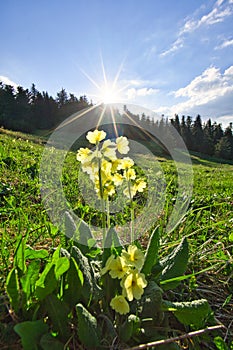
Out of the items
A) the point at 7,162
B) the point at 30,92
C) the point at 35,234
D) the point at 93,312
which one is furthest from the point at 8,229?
the point at 30,92

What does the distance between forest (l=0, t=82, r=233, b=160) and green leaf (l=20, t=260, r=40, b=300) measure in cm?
2715

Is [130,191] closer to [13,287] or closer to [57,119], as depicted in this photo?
[13,287]

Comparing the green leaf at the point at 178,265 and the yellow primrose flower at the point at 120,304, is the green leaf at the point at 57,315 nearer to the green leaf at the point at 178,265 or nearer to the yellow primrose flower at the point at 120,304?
the yellow primrose flower at the point at 120,304

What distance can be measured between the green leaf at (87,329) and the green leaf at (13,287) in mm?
208

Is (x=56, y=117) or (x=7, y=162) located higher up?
(x=56, y=117)

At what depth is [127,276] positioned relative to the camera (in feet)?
3.30

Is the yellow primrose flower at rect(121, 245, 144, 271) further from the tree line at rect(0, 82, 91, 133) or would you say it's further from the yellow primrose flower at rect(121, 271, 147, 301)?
the tree line at rect(0, 82, 91, 133)

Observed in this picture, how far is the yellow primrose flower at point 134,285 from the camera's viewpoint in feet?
3.22

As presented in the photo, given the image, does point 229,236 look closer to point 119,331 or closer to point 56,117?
point 119,331

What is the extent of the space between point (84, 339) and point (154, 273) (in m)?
0.49

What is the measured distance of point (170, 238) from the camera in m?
1.96

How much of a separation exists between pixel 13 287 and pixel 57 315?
18 cm

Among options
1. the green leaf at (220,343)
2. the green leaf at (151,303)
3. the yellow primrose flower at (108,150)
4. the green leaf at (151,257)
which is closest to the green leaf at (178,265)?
the green leaf at (151,257)

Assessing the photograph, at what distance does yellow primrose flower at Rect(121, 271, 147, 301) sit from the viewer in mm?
981
